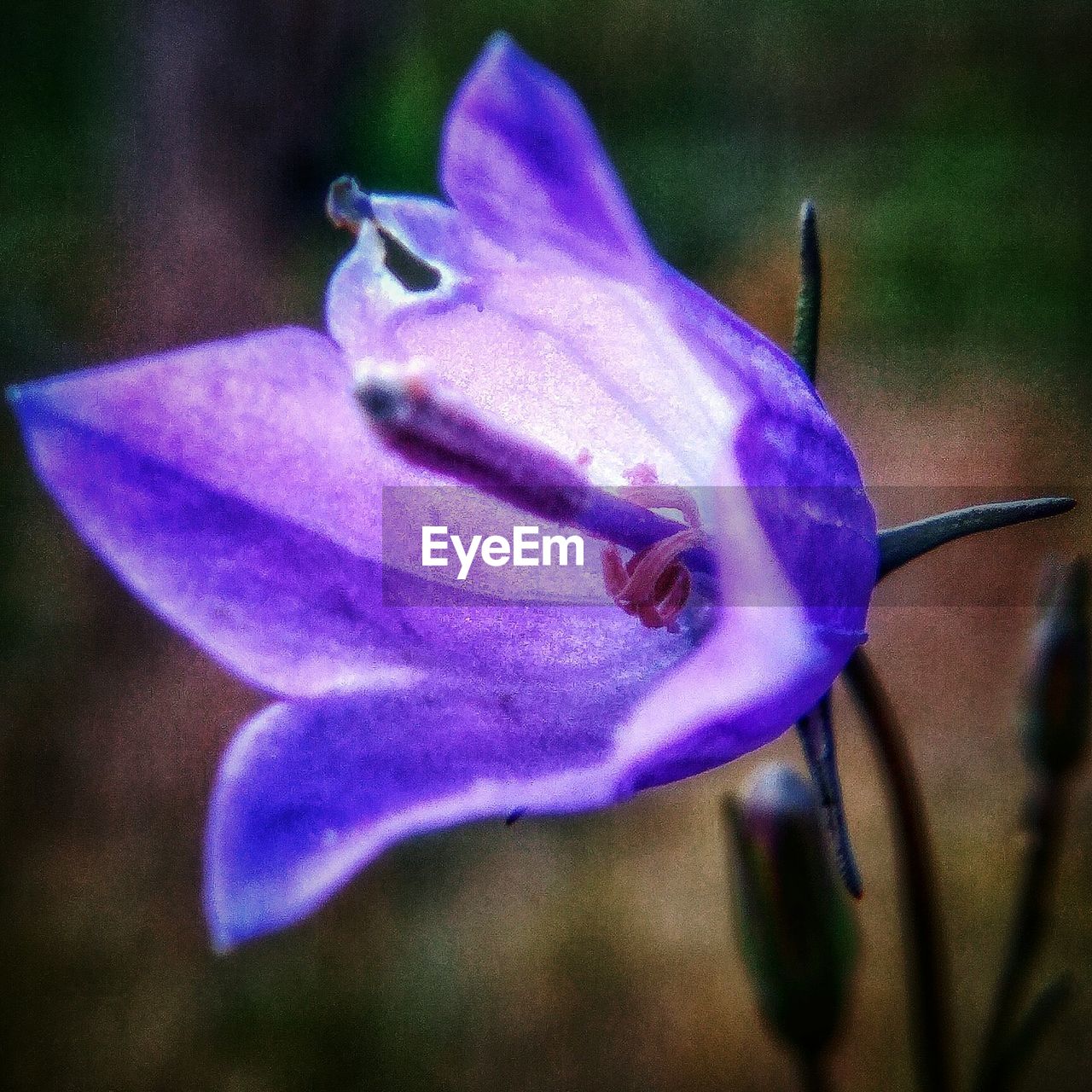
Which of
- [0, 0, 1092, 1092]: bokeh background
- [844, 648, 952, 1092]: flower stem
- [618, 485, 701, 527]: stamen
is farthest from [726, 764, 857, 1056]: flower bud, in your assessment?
[0, 0, 1092, 1092]: bokeh background

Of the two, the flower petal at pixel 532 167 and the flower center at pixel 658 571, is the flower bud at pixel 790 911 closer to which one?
the flower center at pixel 658 571

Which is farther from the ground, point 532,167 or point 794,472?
point 532,167

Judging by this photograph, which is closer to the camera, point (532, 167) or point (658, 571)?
point (532, 167)

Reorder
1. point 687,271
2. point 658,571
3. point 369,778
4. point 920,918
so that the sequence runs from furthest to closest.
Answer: point 687,271, point 920,918, point 658,571, point 369,778

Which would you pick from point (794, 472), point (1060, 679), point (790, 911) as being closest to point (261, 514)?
point (794, 472)

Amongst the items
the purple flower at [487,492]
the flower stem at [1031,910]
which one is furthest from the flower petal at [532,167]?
the flower stem at [1031,910]

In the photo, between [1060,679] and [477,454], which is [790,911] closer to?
[1060,679]

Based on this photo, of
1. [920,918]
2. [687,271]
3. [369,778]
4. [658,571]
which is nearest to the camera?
[369,778]

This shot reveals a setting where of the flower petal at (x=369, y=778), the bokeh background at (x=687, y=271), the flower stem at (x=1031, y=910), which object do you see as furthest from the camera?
the bokeh background at (x=687, y=271)
